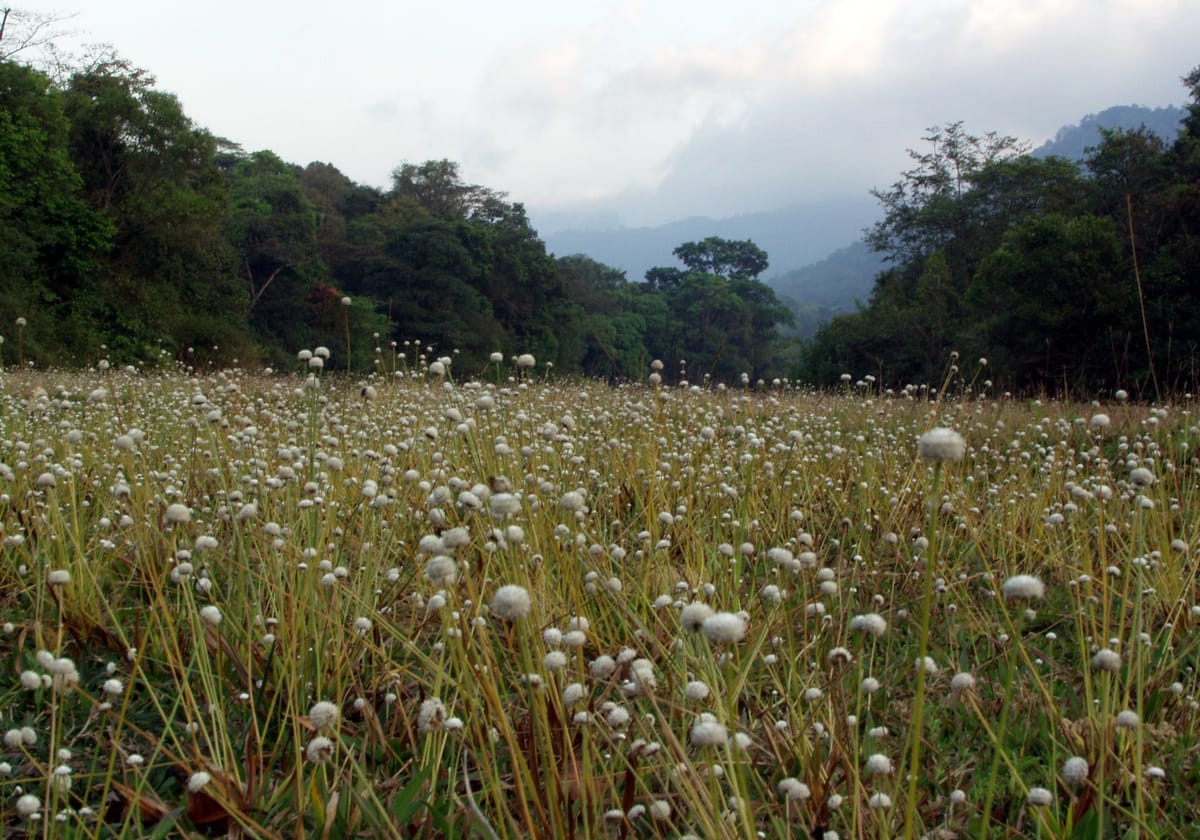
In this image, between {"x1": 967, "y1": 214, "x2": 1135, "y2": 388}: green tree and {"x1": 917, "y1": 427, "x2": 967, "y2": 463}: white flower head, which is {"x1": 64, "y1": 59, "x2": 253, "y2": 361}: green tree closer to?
{"x1": 967, "y1": 214, "x2": 1135, "y2": 388}: green tree

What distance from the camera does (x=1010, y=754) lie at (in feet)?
7.12

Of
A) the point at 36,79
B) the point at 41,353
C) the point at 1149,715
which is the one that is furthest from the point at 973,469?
the point at 36,79

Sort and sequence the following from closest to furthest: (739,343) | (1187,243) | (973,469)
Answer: (973,469) < (1187,243) < (739,343)

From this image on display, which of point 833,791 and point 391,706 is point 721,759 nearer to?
point 833,791

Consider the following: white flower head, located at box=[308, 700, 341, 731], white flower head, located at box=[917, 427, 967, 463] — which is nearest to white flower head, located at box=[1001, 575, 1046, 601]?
white flower head, located at box=[917, 427, 967, 463]

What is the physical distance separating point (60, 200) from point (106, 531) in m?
27.5

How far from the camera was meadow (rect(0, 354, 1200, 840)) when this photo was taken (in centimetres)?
160

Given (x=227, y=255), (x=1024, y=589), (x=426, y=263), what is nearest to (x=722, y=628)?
(x=1024, y=589)

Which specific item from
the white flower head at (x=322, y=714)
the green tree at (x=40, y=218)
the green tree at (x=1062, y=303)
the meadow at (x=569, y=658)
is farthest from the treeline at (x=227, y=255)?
the white flower head at (x=322, y=714)

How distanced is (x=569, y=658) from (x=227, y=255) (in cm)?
3183

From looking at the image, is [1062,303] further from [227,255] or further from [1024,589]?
[227,255]

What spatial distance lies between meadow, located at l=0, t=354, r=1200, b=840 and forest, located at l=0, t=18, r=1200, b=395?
4.94m

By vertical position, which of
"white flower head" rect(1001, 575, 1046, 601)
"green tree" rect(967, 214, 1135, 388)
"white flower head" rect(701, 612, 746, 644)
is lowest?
"white flower head" rect(701, 612, 746, 644)

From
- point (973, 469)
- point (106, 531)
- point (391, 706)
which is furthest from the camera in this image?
point (973, 469)
